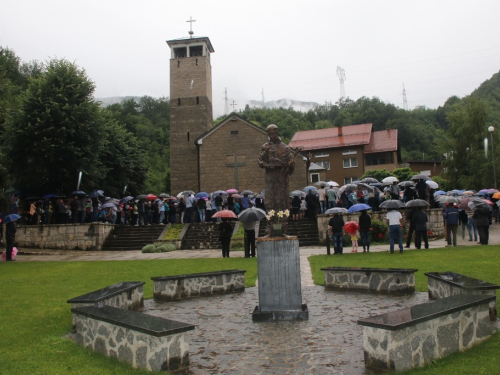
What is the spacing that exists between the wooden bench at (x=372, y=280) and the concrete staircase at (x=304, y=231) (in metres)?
12.0

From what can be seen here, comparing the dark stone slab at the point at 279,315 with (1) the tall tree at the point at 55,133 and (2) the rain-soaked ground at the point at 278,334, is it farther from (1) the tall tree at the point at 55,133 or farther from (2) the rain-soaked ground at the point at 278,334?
(1) the tall tree at the point at 55,133

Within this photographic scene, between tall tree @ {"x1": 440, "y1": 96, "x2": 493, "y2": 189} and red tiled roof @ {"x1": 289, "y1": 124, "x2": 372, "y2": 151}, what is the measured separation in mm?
11676

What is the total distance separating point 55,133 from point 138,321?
22487 mm

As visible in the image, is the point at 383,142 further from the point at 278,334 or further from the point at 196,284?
the point at 278,334

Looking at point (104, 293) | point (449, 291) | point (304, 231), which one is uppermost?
point (304, 231)

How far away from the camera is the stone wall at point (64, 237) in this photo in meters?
26.1

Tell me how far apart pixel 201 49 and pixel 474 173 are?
1109 inches

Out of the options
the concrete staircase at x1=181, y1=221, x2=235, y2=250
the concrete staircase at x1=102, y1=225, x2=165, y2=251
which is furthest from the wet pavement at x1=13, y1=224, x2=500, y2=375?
the concrete staircase at x1=102, y1=225, x2=165, y2=251

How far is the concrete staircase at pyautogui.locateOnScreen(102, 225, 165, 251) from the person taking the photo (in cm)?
2639

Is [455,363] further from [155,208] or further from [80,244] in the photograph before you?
[155,208]

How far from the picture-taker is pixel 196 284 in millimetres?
11922

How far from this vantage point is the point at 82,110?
27.5 m

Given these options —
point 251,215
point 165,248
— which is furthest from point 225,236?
point 165,248

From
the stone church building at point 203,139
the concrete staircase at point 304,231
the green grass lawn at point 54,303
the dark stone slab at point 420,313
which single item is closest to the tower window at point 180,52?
the stone church building at point 203,139
